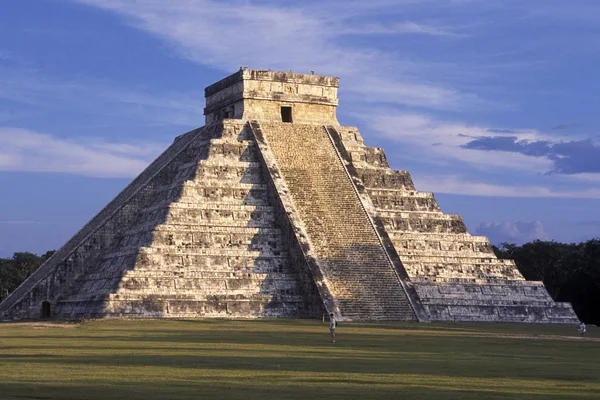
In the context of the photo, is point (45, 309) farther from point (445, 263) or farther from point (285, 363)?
point (285, 363)

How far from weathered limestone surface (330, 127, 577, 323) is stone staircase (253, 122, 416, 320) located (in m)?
0.92

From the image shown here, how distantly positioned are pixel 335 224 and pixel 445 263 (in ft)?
14.0

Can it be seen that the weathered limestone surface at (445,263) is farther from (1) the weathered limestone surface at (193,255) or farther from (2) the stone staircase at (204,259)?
(2) the stone staircase at (204,259)

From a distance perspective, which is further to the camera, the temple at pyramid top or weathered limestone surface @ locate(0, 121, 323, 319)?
the temple at pyramid top

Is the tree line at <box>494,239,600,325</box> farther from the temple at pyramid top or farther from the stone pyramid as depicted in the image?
the temple at pyramid top

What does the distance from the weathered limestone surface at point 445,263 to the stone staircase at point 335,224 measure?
92 cm

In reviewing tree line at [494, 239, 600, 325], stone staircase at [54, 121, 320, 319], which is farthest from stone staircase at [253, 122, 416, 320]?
tree line at [494, 239, 600, 325]

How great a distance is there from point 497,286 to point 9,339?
64.7ft

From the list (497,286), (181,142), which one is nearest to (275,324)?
(497,286)

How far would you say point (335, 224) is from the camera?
37375 millimetres

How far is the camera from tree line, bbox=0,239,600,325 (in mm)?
49312

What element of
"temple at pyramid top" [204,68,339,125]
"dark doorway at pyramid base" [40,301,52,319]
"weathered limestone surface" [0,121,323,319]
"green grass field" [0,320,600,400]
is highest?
"temple at pyramid top" [204,68,339,125]

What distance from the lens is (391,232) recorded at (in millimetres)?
38312

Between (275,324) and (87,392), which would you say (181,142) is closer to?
(275,324)
